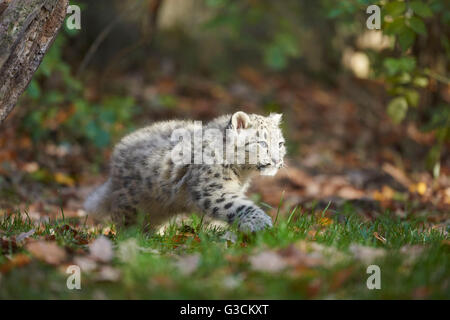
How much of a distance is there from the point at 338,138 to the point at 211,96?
2.65 metres

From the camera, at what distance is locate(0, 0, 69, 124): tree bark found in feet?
12.2

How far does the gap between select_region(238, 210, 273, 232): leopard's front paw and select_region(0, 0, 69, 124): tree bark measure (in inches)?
74.3

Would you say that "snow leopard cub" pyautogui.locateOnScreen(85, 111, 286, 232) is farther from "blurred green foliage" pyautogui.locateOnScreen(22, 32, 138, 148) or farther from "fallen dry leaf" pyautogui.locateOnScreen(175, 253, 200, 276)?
"blurred green foliage" pyautogui.locateOnScreen(22, 32, 138, 148)

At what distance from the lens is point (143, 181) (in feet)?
17.0

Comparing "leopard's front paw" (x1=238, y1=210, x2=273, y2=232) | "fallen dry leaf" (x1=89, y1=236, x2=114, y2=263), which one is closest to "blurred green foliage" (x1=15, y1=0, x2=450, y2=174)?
"leopard's front paw" (x1=238, y1=210, x2=273, y2=232)

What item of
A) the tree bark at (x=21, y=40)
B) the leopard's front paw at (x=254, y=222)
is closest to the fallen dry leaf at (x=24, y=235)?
the tree bark at (x=21, y=40)

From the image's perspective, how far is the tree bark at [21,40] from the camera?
12.2 feet

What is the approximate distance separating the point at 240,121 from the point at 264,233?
1.34m

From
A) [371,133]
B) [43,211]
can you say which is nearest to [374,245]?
[43,211]

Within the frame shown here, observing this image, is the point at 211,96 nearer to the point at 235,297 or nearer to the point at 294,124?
the point at 294,124

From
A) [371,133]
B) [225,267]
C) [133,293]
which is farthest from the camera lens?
[371,133]

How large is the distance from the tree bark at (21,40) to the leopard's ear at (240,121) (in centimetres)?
167

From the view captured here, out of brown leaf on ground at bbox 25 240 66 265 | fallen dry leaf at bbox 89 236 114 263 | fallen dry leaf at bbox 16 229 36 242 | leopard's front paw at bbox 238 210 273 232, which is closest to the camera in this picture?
brown leaf on ground at bbox 25 240 66 265

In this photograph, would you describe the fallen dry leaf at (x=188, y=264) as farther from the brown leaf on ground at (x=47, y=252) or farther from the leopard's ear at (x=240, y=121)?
the leopard's ear at (x=240, y=121)
